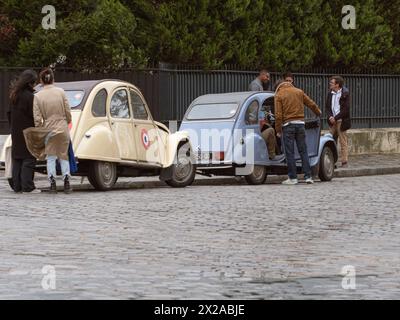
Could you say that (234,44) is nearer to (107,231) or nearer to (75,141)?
(75,141)

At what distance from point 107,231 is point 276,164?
29.8 ft

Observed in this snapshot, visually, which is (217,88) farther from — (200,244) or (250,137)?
(200,244)

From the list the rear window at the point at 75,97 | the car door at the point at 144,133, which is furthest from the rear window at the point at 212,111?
the rear window at the point at 75,97

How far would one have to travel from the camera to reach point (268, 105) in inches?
864

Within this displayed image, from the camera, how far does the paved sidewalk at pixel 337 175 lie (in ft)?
68.1

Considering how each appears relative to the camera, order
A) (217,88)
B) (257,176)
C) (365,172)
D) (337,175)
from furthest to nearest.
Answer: (217,88) < (365,172) < (337,175) < (257,176)

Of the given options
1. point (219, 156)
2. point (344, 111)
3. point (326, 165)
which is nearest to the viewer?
point (219, 156)

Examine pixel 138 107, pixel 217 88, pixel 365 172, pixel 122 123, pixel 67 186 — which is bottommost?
pixel 365 172

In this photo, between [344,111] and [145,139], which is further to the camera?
[344,111]

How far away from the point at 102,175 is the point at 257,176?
3574mm

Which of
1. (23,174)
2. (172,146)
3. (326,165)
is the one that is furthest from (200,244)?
(326,165)

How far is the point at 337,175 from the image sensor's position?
24.8 m
